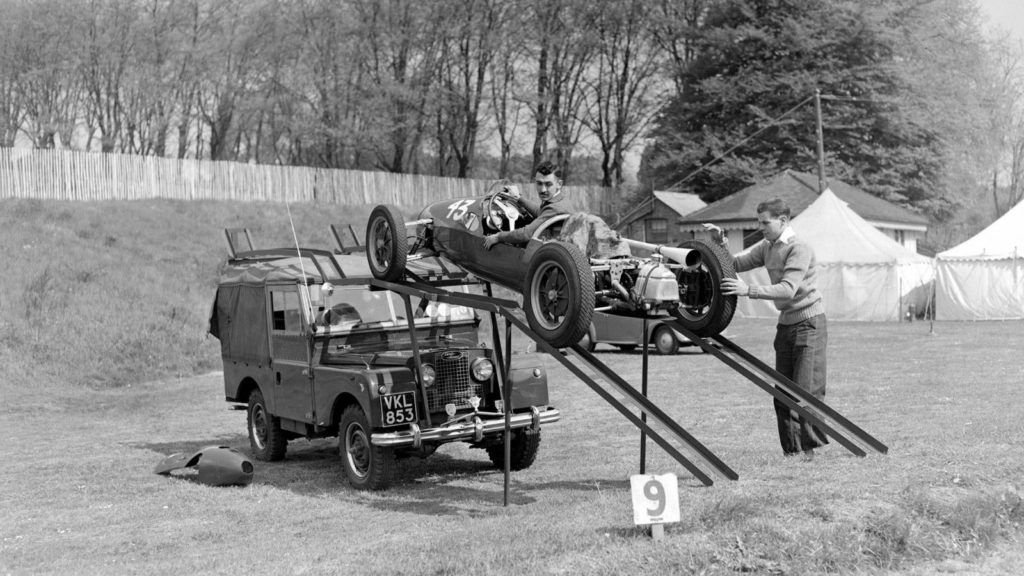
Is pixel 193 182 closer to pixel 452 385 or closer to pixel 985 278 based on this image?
pixel 985 278

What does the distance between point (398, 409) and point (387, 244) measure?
5.44 ft

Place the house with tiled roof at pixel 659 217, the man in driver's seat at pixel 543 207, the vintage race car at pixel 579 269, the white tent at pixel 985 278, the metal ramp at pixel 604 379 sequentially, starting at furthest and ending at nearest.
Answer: the house with tiled roof at pixel 659 217, the white tent at pixel 985 278, the man in driver's seat at pixel 543 207, the vintage race car at pixel 579 269, the metal ramp at pixel 604 379

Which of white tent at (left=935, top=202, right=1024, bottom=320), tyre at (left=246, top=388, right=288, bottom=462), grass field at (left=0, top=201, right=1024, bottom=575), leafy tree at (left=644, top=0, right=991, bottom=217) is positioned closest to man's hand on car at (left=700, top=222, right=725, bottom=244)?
grass field at (left=0, top=201, right=1024, bottom=575)

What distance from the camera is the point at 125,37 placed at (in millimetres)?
43625

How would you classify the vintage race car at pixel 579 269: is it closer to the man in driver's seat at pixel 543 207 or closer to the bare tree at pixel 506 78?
the man in driver's seat at pixel 543 207

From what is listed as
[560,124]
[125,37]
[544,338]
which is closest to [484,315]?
[544,338]

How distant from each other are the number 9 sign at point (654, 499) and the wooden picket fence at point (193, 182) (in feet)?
76.3

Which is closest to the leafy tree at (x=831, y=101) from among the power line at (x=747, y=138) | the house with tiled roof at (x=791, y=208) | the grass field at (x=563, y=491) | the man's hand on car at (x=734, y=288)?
the power line at (x=747, y=138)

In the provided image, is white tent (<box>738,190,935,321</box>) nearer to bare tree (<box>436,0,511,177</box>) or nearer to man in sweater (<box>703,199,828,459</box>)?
bare tree (<box>436,0,511,177</box>)

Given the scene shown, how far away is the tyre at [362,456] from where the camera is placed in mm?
9664

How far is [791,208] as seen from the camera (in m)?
43.8

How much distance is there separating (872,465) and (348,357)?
5.28 meters

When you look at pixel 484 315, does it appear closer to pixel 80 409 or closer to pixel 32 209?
pixel 80 409

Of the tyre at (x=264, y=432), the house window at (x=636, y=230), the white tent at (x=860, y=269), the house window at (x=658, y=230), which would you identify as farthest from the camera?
the house window at (x=636, y=230)
